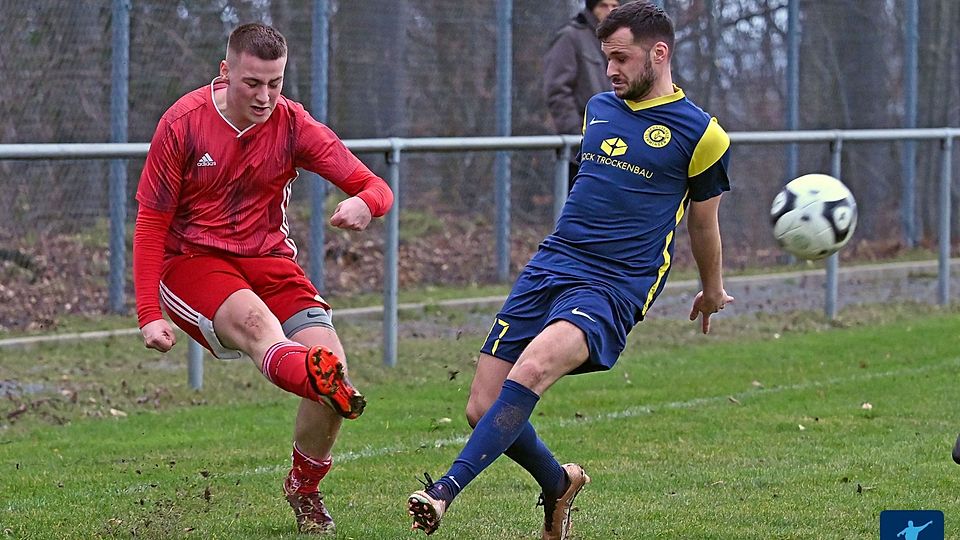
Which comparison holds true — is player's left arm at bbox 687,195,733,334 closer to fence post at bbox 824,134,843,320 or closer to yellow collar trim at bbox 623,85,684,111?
yellow collar trim at bbox 623,85,684,111

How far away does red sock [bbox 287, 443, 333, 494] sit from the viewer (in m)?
5.61

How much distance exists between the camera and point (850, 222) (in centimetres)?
635

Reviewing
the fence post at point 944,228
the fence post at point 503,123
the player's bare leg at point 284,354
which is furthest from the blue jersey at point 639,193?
the fence post at point 944,228

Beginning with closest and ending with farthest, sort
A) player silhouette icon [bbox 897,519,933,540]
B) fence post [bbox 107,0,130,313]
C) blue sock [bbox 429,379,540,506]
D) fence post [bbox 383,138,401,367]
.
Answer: player silhouette icon [bbox 897,519,933,540] < blue sock [bbox 429,379,540,506] < fence post [bbox 383,138,401,367] < fence post [bbox 107,0,130,313]

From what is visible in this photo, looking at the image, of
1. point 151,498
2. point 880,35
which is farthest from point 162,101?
point 880,35

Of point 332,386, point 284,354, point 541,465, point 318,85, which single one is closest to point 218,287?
point 284,354

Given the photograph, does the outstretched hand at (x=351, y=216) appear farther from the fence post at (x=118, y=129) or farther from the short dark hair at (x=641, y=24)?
the fence post at (x=118, y=129)

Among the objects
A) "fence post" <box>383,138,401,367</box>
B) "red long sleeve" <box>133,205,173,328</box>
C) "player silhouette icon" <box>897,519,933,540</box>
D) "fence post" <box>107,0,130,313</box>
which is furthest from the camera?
"fence post" <box>107,0,130,313</box>

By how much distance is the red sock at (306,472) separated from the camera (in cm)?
561

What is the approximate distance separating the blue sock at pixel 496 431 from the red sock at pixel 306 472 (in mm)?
786

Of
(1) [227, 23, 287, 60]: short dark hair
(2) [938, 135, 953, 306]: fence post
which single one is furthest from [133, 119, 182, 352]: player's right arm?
(2) [938, 135, 953, 306]: fence post

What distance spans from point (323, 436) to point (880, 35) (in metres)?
12.1

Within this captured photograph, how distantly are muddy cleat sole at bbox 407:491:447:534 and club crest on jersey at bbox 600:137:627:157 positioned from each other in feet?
4.80

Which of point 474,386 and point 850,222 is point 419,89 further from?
point 474,386
